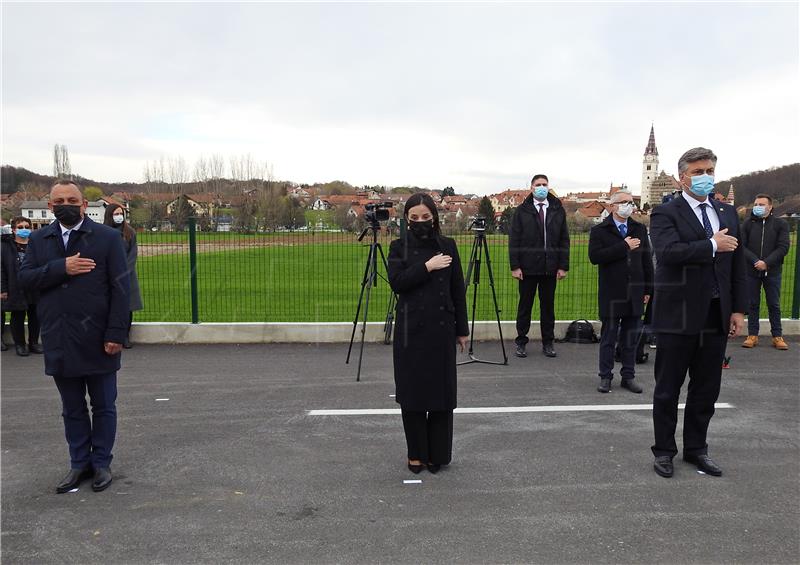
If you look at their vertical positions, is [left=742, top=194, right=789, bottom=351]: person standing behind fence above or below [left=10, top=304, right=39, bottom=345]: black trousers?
above

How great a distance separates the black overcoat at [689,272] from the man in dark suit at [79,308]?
3717mm

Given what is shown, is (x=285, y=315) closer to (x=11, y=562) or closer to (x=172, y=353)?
(x=172, y=353)

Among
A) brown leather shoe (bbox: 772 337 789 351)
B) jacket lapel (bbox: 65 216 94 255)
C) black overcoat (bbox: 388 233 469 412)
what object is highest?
jacket lapel (bbox: 65 216 94 255)

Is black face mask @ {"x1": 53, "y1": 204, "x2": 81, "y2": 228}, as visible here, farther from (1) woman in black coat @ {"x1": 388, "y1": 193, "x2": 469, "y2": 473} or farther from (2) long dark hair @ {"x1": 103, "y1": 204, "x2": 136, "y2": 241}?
(2) long dark hair @ {"x1": 103, "y1": 204, "x2": 136, "y2": 241}

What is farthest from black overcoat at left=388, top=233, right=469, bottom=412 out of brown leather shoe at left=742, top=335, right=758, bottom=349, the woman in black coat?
brown leather shoe at left=742, top=335, right=758, bottom=349

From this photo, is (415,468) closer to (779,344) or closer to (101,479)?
(101,479)

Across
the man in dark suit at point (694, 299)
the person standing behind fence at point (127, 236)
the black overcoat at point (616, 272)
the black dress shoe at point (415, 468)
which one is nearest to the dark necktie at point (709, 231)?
the man in dark suit at point (694, 299)

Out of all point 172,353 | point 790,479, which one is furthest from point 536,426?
point 172,353

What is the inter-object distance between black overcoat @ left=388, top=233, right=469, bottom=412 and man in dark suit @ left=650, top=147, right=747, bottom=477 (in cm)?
152

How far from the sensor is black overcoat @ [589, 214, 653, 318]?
6090 millimetres

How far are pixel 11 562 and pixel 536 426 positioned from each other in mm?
3809

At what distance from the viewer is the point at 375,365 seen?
7203 millimetres

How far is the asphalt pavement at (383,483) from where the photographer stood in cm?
318

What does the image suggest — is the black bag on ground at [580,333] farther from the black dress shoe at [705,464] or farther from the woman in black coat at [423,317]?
the woman in black coat at [423,317]
